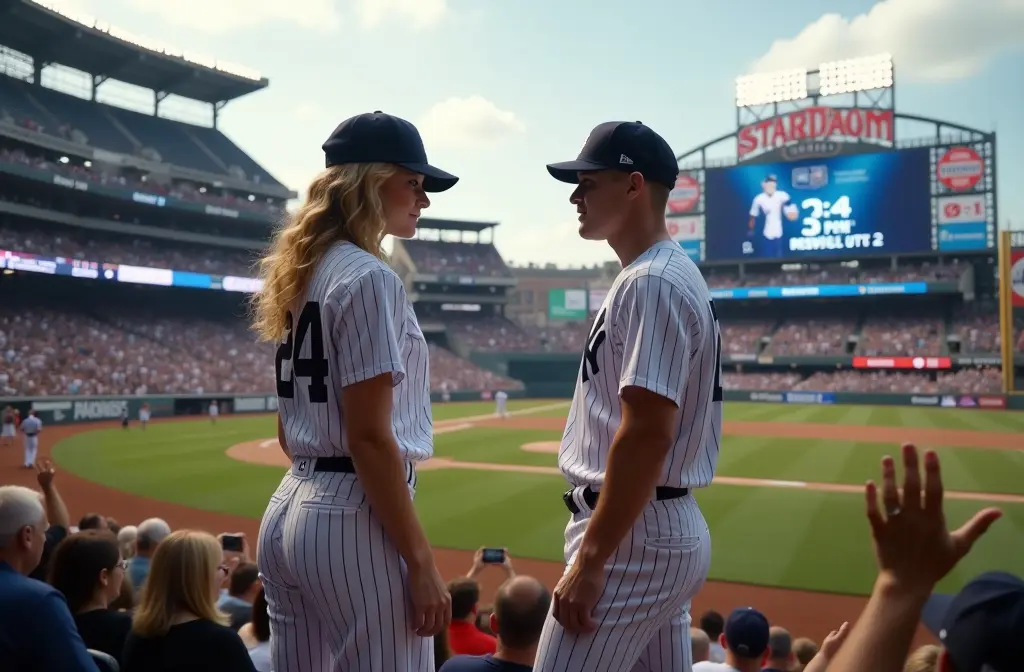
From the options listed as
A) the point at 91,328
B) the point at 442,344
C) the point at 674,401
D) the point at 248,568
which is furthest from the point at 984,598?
the point at 442,344

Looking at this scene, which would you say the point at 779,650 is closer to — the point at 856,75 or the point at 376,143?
the point at 376,143

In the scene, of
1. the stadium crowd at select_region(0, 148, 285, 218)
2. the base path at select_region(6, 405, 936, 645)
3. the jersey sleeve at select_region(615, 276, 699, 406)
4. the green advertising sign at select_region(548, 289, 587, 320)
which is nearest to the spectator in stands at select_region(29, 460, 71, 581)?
the jersey sleeve at select_region(615, 276, 699, 406)

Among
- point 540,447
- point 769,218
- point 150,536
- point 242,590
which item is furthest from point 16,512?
point 769,218

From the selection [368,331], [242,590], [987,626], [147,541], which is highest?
[368,331]

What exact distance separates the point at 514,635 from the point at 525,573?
6662mm

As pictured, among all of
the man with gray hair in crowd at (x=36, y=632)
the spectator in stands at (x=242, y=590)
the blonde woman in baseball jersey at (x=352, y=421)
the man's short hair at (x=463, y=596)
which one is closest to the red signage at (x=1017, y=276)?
the man's short hair at (x=463, y=596)

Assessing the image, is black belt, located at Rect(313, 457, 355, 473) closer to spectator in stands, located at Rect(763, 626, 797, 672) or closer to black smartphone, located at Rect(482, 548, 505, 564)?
black smartphone, located at Rect(482, 548, 505, 564)

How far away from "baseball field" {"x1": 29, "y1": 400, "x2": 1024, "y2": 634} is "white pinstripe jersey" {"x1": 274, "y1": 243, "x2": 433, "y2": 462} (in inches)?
279

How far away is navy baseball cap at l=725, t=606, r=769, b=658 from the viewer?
4.06 metres

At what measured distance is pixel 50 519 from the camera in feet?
18.2

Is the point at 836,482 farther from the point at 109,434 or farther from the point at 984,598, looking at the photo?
the point at 109,434

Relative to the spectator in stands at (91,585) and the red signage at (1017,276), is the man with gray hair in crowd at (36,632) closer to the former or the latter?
the spectator in stands at (91,585)

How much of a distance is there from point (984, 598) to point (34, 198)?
45360 mm

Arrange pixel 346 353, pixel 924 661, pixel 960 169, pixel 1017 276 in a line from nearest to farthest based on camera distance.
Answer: pixel 346 353 → pixel 924 661 → pixel 1017 276 → pixel 960 169
